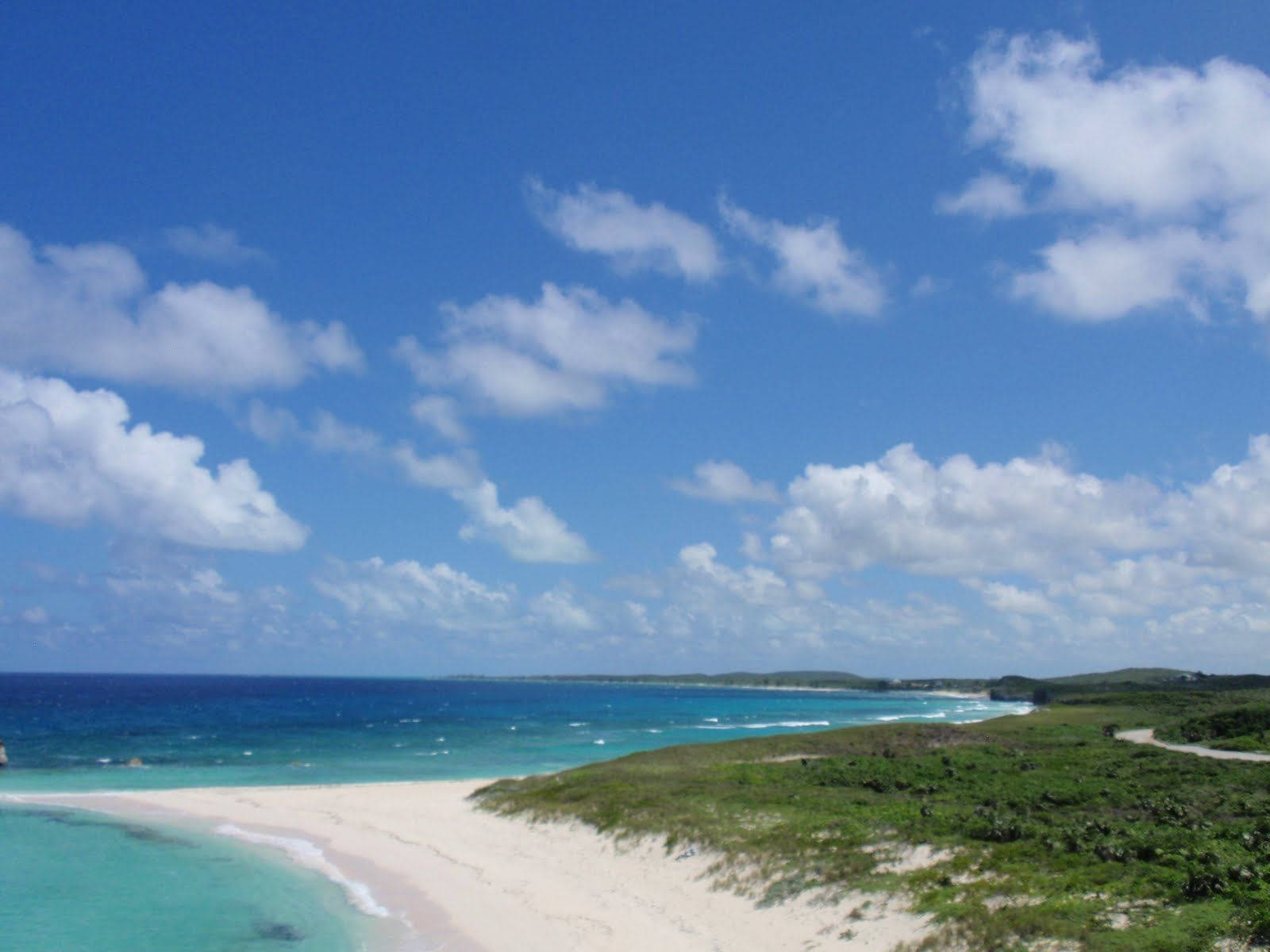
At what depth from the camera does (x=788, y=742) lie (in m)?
61.7

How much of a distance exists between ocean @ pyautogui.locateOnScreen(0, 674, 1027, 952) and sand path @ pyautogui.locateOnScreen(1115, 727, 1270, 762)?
42.1 meters

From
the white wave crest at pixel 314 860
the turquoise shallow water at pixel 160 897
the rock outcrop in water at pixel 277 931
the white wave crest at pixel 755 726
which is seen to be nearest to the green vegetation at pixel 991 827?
the white wave crest at pixel 314 860

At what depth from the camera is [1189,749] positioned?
51844mm

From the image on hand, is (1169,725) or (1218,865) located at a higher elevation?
(1218,865)

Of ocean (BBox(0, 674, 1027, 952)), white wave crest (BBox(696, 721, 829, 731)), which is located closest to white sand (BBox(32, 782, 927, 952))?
ocean (BBox(0, 674, 1027, 952))

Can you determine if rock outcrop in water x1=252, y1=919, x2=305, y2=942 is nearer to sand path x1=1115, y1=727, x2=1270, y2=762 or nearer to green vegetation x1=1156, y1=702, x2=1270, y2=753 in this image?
sand path x1=1115, y1=727, x2=1270, y2=762

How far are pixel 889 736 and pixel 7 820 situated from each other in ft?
171

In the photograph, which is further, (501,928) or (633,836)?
(633,836)

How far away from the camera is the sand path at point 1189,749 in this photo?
45.5 m

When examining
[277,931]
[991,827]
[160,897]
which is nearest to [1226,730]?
[991,827]

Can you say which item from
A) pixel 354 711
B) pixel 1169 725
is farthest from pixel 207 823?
pixel 354 711

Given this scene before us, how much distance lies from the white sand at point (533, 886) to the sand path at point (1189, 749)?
1239 inches

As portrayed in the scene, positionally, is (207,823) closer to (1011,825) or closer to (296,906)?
(296,906)

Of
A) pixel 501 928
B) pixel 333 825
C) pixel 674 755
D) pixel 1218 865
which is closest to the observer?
pixel 1218 865
